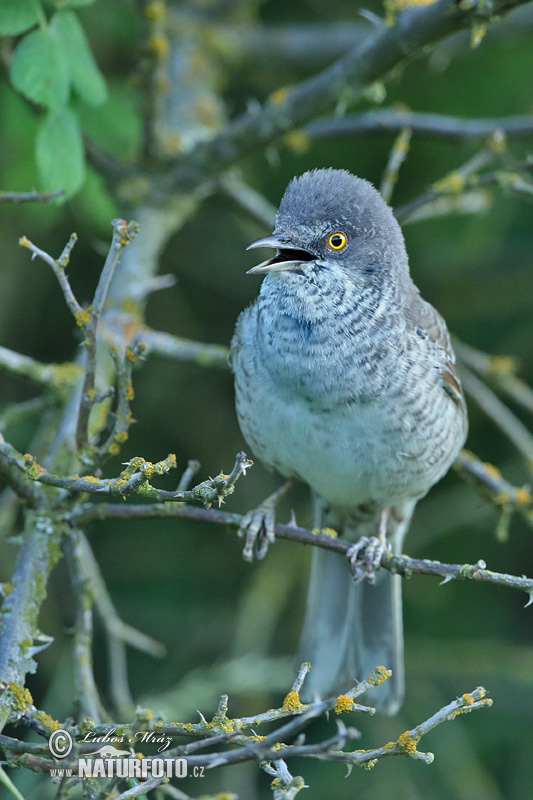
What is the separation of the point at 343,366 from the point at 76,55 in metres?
1.60

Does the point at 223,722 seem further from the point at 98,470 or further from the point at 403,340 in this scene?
the point at 403,340

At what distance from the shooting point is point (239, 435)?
5.68 m

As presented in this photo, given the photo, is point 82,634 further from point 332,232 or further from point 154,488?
point 332,232

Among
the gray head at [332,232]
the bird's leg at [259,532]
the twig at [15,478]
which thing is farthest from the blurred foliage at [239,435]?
the twig at [15,478]

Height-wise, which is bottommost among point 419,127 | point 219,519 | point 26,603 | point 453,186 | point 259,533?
point 26,603

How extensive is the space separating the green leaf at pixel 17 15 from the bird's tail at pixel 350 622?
2614 mm

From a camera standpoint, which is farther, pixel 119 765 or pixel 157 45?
pixel 157 45

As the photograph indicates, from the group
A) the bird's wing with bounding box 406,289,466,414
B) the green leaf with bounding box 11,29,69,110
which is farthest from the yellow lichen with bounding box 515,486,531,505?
the green leaf with bounding box 11,29,69,110

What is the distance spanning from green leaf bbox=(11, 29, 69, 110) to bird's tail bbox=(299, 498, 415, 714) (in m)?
2.39

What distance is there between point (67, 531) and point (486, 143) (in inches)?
117

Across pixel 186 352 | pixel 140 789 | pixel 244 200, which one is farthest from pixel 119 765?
pixel 244 200

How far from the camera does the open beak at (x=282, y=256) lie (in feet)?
11.2

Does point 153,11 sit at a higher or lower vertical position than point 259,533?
higher

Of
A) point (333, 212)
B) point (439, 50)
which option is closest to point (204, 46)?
point (439, 50)
